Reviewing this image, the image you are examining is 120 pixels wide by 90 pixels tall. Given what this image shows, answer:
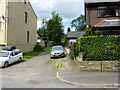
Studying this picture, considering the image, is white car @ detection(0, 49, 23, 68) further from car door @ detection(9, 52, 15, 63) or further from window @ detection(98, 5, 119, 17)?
window @ detection(98, 5, 119, 17)

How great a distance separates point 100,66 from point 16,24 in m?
14.8

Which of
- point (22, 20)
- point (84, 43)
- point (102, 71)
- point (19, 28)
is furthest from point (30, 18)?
point (102, 71)

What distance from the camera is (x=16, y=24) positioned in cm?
1788

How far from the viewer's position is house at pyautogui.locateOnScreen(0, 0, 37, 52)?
15328mm

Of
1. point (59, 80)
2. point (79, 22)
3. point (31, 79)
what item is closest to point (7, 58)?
point (31, 79)

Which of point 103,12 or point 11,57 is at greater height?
point 103,12

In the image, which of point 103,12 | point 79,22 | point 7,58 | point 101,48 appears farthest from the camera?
point 79,22

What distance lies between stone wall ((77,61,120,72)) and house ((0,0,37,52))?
1161 cm

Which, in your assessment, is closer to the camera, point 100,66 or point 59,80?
point 59,80

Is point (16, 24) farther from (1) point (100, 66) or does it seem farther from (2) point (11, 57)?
(1) point (100, 66)

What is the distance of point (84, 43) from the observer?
8.44 meters

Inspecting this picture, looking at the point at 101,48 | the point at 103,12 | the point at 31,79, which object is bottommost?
the point at 31,79

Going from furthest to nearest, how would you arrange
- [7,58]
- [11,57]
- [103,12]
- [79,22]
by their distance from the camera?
1. [79,22]
2. [103,12]
3. [11,57]
4. [7,58]

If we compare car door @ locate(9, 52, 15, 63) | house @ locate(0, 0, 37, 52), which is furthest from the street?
house @ locate(0, 0, 37, 52)
